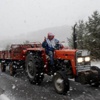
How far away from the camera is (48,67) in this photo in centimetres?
862

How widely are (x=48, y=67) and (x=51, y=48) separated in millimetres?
673

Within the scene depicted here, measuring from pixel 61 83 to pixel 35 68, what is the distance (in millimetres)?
1683

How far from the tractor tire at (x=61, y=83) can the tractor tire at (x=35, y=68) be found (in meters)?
1.22

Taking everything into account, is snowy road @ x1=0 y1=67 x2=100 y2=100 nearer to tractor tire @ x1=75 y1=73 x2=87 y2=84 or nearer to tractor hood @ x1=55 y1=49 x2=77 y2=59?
tractor tire @ x1=75 y1=73 x2=87 y2=84

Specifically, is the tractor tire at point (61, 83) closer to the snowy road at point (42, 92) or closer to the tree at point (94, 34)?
the snowy road at point (42, 92)

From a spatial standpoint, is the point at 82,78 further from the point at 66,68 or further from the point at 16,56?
the point at 16,56

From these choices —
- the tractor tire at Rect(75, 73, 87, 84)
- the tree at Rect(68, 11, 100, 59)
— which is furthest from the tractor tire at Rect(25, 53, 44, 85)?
the tree at Rect(68, 11, 100, 59)

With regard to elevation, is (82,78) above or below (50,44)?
below

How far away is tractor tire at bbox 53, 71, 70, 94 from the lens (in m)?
7.15

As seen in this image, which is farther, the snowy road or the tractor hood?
the tractor hood

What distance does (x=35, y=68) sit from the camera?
342 inches

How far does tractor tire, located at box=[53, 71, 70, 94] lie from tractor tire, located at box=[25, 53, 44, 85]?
122 centimetres

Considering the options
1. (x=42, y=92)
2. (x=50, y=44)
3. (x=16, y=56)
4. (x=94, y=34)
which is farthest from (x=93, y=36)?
(x=42, y=92)

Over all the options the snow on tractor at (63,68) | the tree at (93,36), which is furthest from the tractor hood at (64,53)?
the tree at (93,36)
